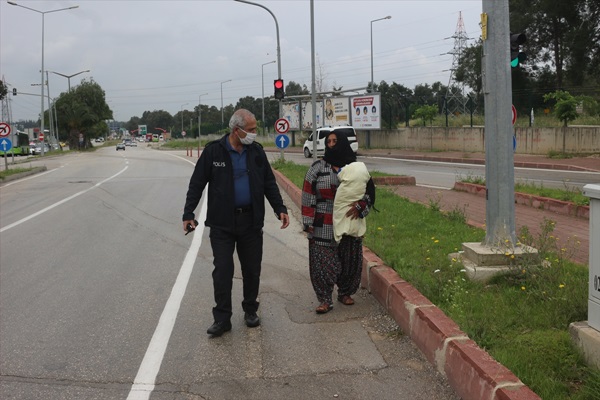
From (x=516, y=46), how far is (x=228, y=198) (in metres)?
4.80

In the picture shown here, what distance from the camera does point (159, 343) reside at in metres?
4.99

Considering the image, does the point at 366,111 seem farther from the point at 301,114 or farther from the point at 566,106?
the point at 566,106

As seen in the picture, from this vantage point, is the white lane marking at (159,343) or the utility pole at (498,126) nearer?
the white lane marking at (159,343)

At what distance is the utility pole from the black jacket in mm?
2386

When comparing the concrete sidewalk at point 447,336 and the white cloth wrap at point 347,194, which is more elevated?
the white cloth wrap at point 347,194

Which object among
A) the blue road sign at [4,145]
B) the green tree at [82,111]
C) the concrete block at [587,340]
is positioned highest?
the green tree at [82,111]

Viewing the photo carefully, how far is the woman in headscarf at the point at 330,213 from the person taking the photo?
5.55 meters

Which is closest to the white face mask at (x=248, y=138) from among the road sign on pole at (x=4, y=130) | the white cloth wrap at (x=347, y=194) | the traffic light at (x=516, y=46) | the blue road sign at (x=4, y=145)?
the white cloth wrap at (x=347, y=194)

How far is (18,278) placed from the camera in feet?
23.9

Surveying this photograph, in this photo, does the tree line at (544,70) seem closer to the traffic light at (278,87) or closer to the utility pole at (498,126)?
the traffic light at (278,87)

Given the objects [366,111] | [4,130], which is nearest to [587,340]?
[4,130]

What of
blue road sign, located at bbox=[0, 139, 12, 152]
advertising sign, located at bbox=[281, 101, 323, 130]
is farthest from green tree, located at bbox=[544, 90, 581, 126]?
blue road sign, located at bbox=[0, 139, 12, 152]

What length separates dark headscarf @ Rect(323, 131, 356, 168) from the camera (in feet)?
18.3

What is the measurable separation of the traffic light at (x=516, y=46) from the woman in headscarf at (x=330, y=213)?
10.7 feet
